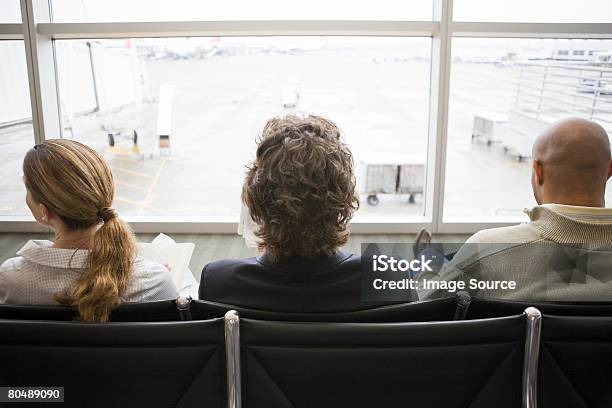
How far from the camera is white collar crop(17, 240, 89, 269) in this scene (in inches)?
56.9

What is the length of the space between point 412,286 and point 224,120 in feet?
12.0

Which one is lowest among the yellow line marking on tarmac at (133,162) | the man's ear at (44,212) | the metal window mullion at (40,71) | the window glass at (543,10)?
the yellow line marking on tarmac at (133,162)

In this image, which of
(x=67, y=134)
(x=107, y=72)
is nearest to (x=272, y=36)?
(x=107, y=72)

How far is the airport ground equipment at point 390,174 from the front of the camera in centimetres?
470

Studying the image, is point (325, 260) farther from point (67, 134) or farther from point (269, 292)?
point (67, 134)

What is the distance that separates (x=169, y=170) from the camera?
191 inches

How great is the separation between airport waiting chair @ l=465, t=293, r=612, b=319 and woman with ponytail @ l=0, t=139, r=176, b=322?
0.89 m

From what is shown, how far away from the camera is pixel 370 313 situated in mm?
1247

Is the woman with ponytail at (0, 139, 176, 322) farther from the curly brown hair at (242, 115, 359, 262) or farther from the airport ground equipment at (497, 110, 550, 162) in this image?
the airport ground equipment at (497, 110, 550, 162)

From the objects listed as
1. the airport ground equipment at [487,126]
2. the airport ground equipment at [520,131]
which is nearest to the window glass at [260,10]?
the airport ground equipment at [487,126]

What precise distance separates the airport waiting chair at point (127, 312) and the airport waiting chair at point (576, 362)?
30.4 inches

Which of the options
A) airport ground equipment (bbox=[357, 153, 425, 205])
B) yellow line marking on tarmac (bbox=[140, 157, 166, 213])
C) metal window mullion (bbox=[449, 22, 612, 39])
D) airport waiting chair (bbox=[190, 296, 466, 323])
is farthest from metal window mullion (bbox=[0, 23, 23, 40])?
airport waiting chair (bbox=[190, 296, 466, 323])

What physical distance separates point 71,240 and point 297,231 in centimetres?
66

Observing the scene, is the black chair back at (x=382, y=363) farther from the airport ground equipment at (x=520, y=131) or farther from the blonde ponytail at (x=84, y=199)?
the airport ground equipment at (x=520, y=131)
